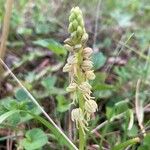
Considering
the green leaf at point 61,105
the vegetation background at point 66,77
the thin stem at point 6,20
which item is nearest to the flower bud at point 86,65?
the vegetation background at point 66,77

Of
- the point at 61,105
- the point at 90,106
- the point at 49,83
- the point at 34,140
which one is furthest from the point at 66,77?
the point at 90,106

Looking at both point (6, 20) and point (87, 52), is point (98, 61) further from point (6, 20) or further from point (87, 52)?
point (87, 52)

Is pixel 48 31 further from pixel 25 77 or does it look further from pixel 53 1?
pixel 25 77

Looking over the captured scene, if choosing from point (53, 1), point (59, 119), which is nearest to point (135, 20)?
point (53, 1)

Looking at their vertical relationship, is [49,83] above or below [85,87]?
below

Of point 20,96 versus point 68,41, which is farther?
point 20,96

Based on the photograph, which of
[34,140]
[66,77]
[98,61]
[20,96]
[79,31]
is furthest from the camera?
[66,77]

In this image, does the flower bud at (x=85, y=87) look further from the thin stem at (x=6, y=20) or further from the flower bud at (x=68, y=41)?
the thin stem at (x=6, y=20)
